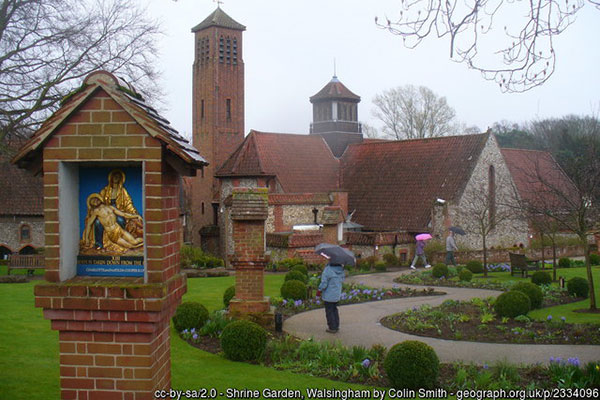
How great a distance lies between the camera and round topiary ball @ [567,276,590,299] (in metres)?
17.6

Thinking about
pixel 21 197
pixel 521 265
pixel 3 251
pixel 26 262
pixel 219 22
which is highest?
pixel 219 22

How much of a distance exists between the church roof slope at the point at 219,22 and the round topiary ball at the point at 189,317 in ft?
108

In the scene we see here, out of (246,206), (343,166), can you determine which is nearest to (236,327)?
(246,206)

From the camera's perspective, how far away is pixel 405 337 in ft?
42.5

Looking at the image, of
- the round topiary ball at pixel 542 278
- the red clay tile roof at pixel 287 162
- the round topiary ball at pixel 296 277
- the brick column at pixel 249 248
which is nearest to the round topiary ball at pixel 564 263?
the round topiary ball at pixel 542 278

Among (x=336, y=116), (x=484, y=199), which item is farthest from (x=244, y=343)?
(x=336, y=116)

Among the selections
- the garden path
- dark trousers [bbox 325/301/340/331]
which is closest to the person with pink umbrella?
the garden path

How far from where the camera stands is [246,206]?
1385cm

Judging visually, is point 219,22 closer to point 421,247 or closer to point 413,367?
point 421,247

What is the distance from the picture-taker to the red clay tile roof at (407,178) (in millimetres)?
34969

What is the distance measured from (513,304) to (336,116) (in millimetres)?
33049

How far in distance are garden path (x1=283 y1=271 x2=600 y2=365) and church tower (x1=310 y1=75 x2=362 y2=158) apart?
26.6 meters

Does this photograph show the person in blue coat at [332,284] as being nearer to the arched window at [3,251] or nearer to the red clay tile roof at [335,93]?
the arched window at [3,251]

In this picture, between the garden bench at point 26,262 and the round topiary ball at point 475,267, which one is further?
the garden bench at point 26,262
